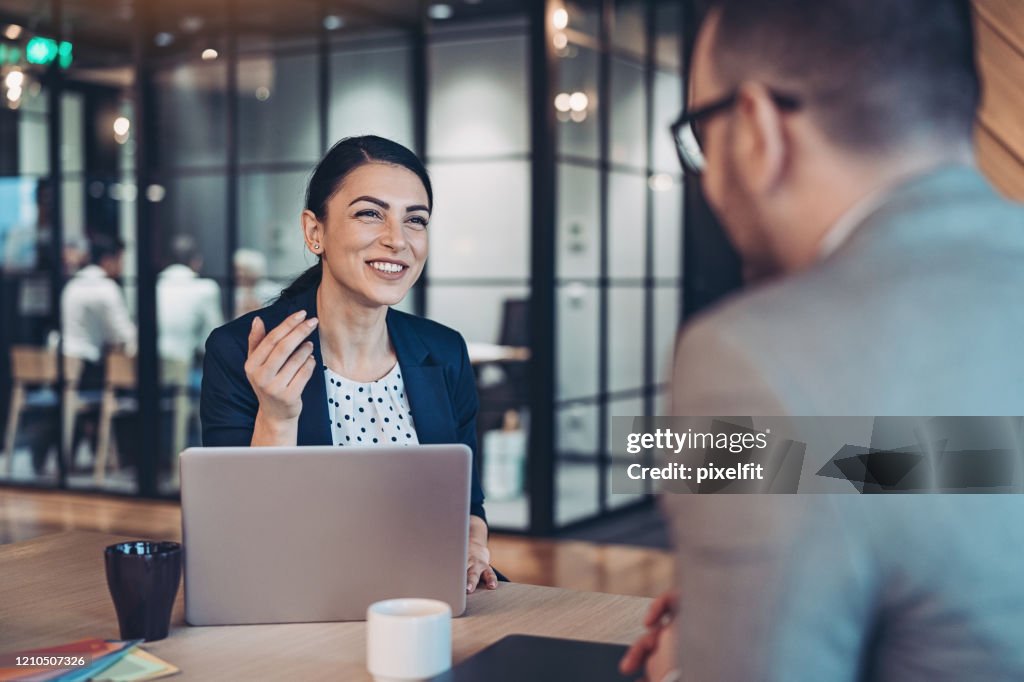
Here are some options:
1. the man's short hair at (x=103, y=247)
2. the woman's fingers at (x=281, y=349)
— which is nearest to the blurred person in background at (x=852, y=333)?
the woman's fingers at (x=281, y=349)

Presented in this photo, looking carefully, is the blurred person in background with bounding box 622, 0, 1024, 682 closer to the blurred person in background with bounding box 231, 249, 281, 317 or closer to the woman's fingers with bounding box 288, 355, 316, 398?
the woman's fingers with bounding box 288, 355, 316, 398

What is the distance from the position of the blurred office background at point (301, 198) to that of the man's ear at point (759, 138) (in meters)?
4.52

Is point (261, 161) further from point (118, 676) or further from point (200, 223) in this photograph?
point (118, 676)

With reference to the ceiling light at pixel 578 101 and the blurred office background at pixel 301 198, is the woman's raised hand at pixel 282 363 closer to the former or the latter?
the blurred office background at pixel 301 198

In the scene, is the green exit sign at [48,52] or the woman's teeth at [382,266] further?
the green exit sign at [48,52]

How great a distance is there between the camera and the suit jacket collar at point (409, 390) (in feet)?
6.02

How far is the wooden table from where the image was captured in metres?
1.16

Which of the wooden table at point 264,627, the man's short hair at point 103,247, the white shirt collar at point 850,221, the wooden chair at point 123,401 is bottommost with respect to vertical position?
the wooden chair at point 123,401

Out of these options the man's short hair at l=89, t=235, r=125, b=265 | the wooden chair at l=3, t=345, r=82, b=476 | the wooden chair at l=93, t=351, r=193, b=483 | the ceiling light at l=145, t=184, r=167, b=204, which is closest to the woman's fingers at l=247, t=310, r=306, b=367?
the wooden chair at l=93, t=351, r=193, b=483

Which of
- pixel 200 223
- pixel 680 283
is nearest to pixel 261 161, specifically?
pixel 200 223

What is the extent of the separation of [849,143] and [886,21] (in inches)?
3.0

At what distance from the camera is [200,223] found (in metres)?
6.20

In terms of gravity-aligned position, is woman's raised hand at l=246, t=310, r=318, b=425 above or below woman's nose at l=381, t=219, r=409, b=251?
below

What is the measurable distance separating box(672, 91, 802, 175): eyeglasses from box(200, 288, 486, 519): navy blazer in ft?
3.36
